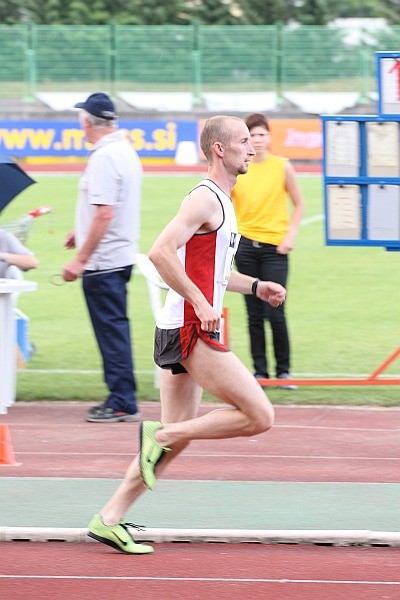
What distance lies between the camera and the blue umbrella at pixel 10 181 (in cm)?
998

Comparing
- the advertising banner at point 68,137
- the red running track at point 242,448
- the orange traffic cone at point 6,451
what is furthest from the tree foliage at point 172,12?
the orange traffic cone at point 6,451

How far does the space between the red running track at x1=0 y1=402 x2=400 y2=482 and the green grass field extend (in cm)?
65

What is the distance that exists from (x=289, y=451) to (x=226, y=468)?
2.31 ft

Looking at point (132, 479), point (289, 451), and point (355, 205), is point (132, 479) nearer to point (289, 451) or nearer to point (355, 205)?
point (289, 451)

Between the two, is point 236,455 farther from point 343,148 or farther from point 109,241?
point 343,148

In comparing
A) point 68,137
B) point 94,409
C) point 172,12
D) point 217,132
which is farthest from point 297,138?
point 217,132

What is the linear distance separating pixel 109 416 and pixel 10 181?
2.00 m

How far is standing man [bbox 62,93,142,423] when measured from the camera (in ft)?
29.2

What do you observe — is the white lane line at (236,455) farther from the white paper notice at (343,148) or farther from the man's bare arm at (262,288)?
the white paper notice at (343,148)

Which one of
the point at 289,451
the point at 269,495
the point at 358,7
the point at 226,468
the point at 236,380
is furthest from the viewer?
the point at 358,7

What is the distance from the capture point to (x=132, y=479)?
5891 millimetres

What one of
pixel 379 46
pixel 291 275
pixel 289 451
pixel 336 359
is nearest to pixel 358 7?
pixel 379 46

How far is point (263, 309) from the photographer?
34.4 ft

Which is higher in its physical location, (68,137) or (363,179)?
(68,137)
